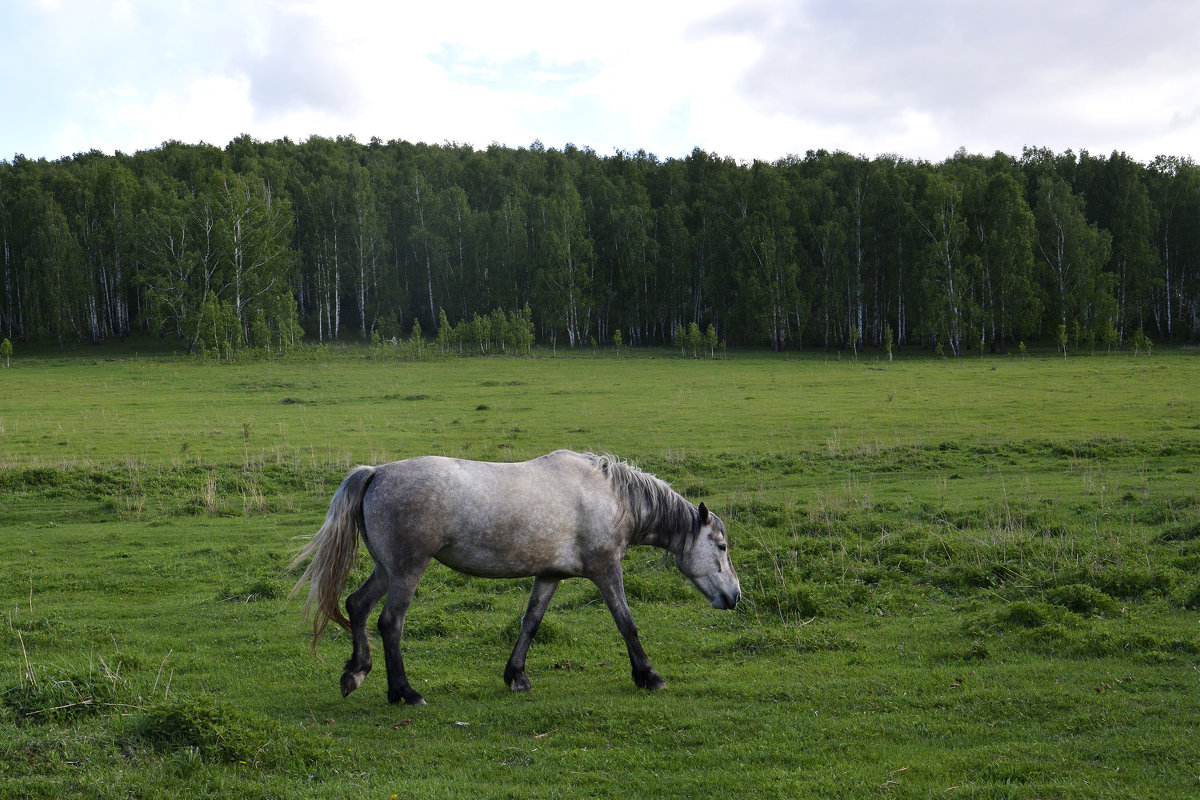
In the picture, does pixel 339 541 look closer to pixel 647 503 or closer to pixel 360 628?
pixel 360 628

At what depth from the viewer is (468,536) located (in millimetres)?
8047

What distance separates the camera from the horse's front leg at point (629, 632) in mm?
8250

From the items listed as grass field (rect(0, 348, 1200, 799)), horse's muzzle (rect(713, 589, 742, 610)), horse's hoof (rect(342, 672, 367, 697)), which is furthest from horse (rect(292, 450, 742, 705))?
horse's muzzle (rect(713, 589, 742, 610))

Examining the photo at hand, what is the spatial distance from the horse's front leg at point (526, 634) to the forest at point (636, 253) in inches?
2208

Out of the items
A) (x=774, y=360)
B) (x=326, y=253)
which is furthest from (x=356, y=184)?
(x=774, y=360)

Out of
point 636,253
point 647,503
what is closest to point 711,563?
point 647,503

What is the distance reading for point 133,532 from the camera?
16781 millimetres

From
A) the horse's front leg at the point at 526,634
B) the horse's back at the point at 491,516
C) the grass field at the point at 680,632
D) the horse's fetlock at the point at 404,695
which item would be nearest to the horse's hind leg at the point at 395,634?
the horse's fetlock at the point at 404,695

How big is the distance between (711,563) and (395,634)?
324 centimetres

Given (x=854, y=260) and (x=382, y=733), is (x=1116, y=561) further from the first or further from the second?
(x=854, y=260)

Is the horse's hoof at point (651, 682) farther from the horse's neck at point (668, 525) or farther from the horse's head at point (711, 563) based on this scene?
the horse's neck at point (668, 525)

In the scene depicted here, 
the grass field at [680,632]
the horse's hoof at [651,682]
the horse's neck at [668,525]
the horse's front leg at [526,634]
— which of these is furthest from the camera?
the horse's neck at [668,525]

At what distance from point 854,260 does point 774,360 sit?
633 inches

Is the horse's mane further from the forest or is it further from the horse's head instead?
the forest
